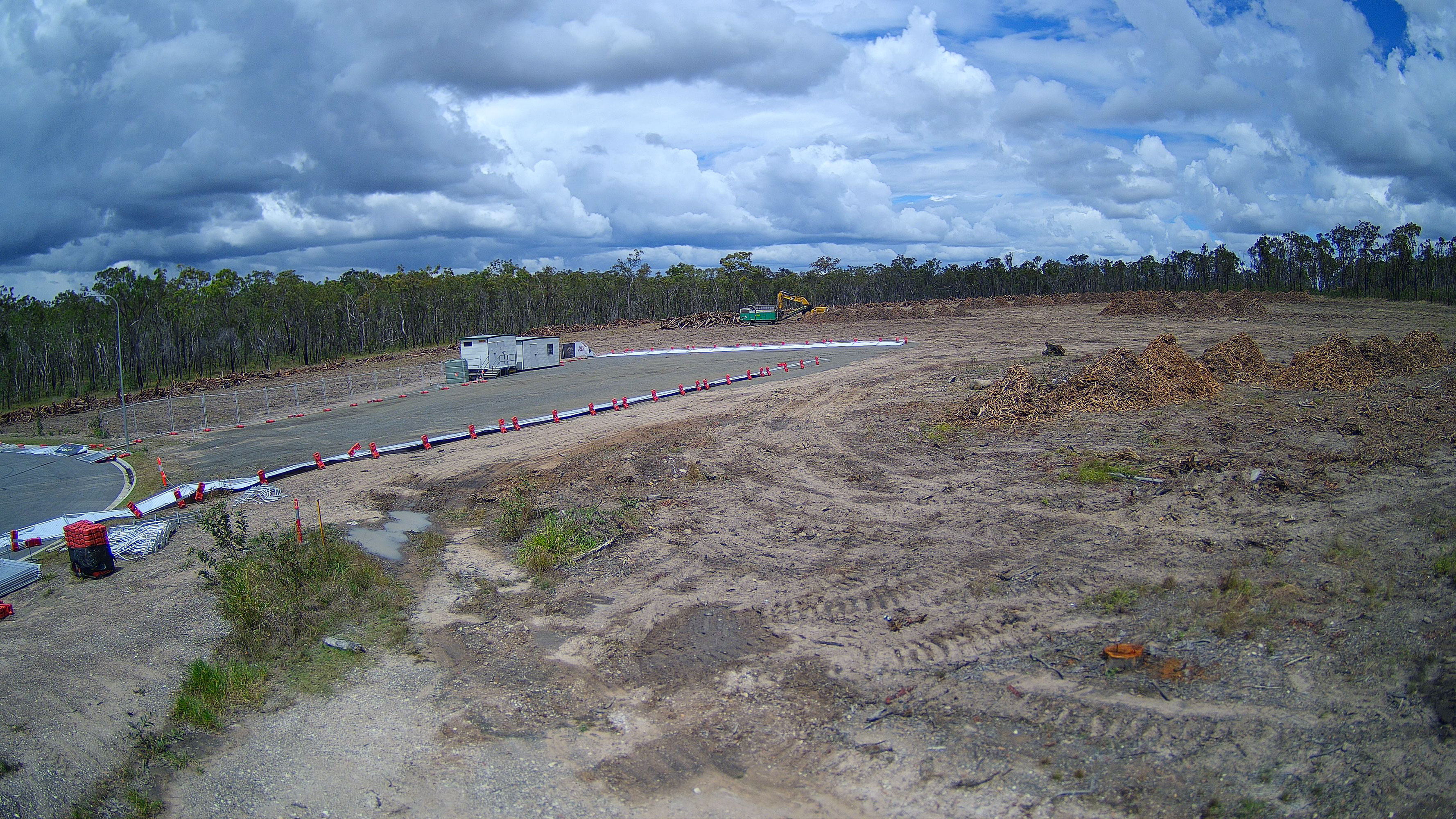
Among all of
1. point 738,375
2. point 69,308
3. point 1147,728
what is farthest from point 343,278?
point 1147,728

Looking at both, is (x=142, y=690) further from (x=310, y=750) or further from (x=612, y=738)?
(x=612, y=738)

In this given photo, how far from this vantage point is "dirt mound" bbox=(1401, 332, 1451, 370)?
21.2m

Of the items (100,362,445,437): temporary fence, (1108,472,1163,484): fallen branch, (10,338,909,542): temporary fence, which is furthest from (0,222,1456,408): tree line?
(1108,472,1163,484): fallen branch

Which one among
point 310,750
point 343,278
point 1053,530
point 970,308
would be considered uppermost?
point 343,278

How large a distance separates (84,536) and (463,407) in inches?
761

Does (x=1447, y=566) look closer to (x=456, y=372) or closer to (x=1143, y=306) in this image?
(x=456, y=372)

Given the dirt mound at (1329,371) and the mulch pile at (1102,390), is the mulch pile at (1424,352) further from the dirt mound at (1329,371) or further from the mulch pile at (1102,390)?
the mulch pile at (1102,390)

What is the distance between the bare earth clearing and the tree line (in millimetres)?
67791

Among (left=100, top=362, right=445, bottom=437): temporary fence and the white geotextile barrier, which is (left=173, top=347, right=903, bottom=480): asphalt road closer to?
the white geotextile barrier

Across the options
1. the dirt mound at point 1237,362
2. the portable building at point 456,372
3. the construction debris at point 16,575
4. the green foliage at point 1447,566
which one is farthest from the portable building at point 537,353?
the green foliage at point 1447,566

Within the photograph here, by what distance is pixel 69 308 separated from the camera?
71.1m

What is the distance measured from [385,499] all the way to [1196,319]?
5110cm

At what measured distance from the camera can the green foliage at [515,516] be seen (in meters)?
12.9

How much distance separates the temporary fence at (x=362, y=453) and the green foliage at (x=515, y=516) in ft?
26.2
